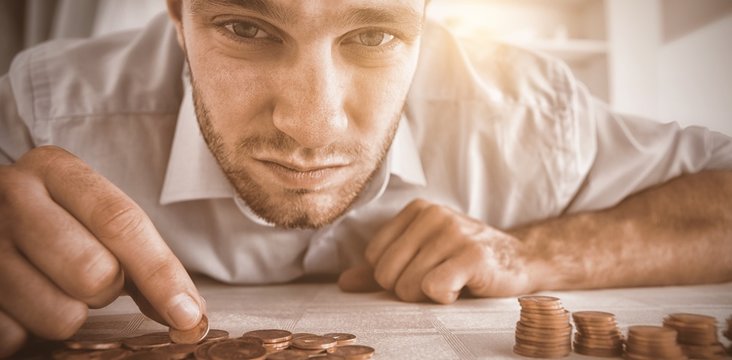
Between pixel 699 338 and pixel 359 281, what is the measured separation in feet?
2.27

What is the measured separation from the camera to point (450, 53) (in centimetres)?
166

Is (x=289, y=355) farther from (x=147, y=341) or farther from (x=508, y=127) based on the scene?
(x=508, y=127)

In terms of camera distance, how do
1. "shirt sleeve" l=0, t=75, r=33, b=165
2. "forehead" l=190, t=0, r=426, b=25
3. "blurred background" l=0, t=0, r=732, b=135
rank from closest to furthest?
"forehead" l=190, t=0, r=426, b=25, "shirt sleeve" l=0, t=75, r=33, b=165, "blurred background" l=0, t=0, r=732, b=135

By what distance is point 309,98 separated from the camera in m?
0.96

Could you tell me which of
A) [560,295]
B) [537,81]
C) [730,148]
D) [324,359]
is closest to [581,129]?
[537,81]

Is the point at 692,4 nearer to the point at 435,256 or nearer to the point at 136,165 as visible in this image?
the point at 435,256

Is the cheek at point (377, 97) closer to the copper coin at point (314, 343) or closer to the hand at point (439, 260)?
the hand at point (439, 260)

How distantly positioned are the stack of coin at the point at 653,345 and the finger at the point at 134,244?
554mm

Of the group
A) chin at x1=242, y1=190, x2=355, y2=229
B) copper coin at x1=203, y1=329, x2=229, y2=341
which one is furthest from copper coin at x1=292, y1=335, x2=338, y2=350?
chin at x1=242, y1=190, x2=355, y2=229

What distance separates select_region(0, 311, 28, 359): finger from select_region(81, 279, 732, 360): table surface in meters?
0.14

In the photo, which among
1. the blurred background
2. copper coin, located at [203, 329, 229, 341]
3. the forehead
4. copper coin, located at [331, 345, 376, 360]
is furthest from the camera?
the blurred background

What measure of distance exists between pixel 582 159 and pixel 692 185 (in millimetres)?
288

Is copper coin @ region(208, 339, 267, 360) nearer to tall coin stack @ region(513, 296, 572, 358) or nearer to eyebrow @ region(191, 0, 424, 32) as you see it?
tall coin stack @ region(513, 296, 572, 358)

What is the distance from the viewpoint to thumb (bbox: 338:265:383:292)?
3.98 ft
